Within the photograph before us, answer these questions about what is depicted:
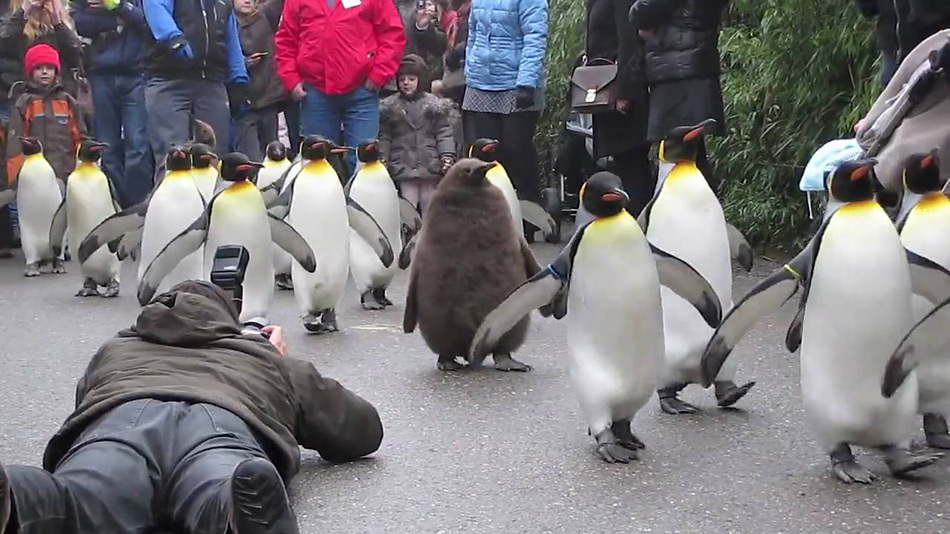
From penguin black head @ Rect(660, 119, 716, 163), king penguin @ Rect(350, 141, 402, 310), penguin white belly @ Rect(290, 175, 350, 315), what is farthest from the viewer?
king penguin @ Rect(350, 141, 402, 310)

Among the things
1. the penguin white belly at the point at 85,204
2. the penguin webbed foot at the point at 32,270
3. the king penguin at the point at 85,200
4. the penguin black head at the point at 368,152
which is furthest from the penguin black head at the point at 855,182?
the penguin webbed foot at the point at 32,270

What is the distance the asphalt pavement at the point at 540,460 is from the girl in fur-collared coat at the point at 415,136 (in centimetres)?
416

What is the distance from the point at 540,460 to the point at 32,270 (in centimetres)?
523

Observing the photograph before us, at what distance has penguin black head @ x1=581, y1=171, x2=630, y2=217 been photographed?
409 cm

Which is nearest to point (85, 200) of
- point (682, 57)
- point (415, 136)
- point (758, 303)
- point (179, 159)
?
point (179, 159)

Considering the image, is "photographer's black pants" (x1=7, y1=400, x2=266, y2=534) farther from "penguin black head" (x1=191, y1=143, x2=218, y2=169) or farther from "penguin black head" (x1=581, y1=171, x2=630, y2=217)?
"penguin black head" (x1=191, y1=143, x2=218, y2=169)

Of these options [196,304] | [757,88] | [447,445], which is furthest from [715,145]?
[196,304]

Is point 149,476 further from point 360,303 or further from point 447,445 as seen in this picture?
point 360,303

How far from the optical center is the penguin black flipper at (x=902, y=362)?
356 centimetres

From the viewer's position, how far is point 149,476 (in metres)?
3.06

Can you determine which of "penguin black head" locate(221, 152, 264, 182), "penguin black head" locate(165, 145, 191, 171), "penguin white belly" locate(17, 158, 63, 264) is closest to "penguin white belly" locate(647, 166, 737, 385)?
"penguin black head" locate(221, 152, 264, 182)

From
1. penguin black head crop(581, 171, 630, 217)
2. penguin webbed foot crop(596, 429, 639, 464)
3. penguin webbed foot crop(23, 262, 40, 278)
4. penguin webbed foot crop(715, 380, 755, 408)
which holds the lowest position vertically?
penguin webbed foot crop(23, 262, 40, 278)

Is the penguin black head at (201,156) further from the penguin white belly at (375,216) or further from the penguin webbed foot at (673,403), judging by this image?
the penguin webbed foot at (673,403)

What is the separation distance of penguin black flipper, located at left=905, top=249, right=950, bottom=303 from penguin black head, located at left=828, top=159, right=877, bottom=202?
0.24 meters
